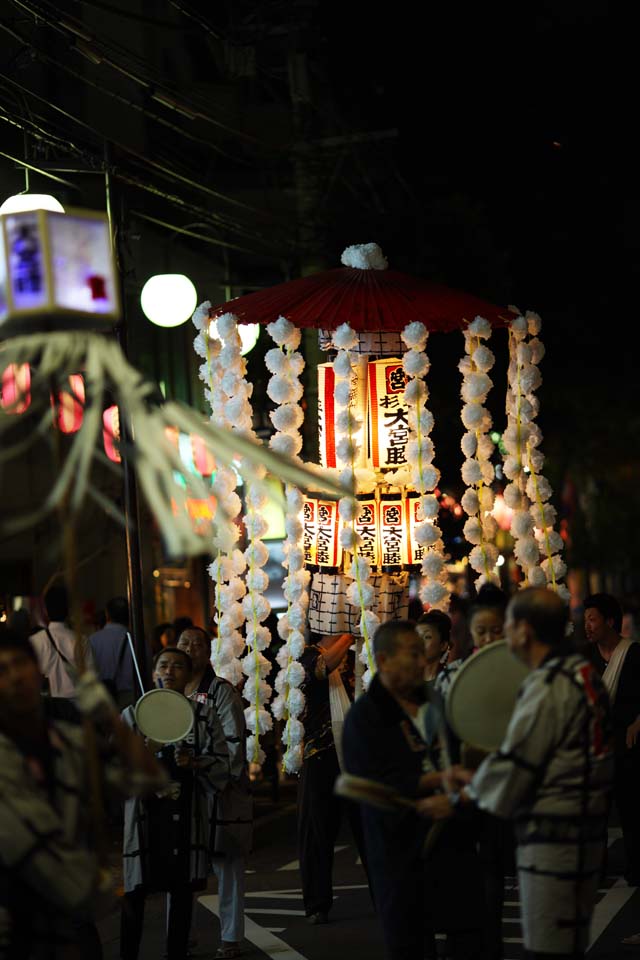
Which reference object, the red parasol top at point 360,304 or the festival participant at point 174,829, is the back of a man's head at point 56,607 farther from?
the festival participant at point 174,829

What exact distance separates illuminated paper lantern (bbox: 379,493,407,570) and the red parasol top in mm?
1353

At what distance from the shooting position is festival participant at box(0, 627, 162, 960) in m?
4.71

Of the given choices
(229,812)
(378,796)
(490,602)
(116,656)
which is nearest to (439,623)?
(490,602)

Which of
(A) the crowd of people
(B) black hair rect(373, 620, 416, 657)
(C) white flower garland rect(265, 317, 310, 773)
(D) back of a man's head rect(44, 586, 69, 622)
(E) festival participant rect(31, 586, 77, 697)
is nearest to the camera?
(A) the crowd of people

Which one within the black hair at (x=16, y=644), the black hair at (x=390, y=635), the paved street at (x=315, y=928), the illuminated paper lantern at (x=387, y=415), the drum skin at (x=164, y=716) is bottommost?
the paved street at (x=315, y=928)

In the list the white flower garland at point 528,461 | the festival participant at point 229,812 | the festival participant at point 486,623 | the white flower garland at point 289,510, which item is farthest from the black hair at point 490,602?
the white flower garland at point 528,461

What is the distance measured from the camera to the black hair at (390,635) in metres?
6.07

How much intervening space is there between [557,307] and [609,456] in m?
15.8

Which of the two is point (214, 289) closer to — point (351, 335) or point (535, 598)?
point (351, 335)

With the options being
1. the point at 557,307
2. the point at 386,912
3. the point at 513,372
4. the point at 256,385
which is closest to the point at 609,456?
the point at 557,307

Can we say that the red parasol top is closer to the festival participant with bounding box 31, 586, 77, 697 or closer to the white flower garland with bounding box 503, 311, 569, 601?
the white flower garland with bounding box 503, 311, 569, 601

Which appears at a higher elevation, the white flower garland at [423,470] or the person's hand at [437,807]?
the white flower garland at [423,470]

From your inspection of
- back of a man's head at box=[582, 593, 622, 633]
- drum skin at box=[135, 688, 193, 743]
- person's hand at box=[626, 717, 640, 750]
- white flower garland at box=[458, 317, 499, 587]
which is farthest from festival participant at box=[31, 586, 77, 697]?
person's hand at box=[626, 717, 640, 750]

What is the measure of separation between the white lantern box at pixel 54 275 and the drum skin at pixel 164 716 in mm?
3014
